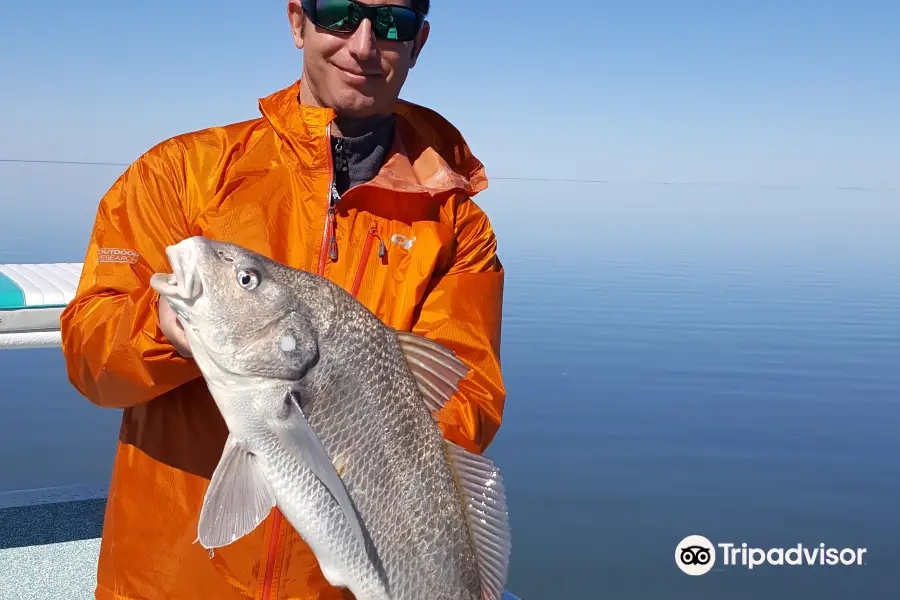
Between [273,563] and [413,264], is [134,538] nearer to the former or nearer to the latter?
[273,563]

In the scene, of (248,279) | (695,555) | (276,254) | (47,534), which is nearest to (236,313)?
(248,279)

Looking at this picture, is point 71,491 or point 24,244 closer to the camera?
point 71,491

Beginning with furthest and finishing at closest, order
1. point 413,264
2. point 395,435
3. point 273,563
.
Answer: point 413,264 < point 273,563 < point 395,435

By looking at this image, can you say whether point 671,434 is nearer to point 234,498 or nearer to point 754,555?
point 754,555

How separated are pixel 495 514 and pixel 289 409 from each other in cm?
62

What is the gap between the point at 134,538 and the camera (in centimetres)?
248

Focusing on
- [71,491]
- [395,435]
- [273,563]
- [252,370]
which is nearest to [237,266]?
[252,370]

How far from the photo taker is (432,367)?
2207mm

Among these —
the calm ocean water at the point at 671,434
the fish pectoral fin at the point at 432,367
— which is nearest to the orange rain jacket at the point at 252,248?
the fish pectoral fin at the point at 432,367

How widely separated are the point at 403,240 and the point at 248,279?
68 centimetres

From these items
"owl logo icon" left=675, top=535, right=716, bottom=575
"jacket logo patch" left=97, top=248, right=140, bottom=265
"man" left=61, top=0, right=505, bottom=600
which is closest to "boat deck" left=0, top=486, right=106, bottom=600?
"man" left=61, top=0, right=505, bottom=600

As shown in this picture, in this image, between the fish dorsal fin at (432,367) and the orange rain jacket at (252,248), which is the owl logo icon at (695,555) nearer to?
the orange rain jacket at (252,248)

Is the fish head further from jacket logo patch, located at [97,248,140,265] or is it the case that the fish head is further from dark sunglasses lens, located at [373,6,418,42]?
dark sunglasses lens, located at [373,6,418,42]

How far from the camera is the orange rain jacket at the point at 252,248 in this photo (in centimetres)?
233
